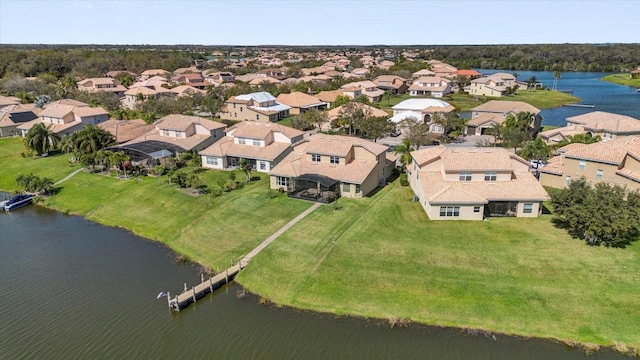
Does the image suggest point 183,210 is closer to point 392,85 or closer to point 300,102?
point 300,102

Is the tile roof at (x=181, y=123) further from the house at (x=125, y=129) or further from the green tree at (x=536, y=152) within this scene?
the green tree at (x=536, y=152)

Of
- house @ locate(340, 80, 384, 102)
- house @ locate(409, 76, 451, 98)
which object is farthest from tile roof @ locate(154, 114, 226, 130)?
house @ locate(409, 76, 451, 98)

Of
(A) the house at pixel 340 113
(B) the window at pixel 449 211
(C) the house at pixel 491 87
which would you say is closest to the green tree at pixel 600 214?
(B) the window at pixel 449 211

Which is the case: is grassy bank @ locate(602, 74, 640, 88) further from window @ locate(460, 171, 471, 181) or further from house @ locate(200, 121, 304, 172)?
house @ locate(200, 121, 304, 172)

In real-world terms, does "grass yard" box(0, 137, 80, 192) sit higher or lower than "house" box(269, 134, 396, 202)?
lower

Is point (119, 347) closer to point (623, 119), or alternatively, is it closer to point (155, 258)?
point (155, 258)

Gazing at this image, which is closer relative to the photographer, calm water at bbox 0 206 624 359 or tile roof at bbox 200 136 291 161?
calm water at bbox 0 206 624 359

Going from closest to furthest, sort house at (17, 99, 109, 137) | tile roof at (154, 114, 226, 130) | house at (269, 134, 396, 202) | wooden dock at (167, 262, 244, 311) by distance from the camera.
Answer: wooden dock at (167, 262, 244, 311) → house at (269, 134, 396, 202) → tile roof at (154, 114, 226, 130) → house at (17, 99, 109, 137)

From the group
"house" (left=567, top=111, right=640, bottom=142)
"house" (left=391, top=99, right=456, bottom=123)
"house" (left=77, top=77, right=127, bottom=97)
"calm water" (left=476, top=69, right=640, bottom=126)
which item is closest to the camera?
"house" (left=567, top=111, right=640, bottom=142)
